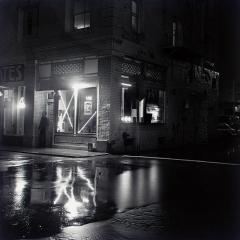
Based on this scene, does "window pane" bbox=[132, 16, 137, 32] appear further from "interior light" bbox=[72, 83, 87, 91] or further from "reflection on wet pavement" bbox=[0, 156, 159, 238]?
"reflection on wet pavement" bbox=[0, 156, 159, 238]

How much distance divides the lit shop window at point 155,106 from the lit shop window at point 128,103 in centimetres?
154

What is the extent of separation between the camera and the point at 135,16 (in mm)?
22844

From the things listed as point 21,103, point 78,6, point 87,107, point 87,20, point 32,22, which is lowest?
point 87,107

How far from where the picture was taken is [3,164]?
14.8 meters

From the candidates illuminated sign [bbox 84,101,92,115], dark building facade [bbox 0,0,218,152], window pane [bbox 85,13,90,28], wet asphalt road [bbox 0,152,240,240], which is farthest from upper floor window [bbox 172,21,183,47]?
wet asphalt road [bbox 0,152,240,240]

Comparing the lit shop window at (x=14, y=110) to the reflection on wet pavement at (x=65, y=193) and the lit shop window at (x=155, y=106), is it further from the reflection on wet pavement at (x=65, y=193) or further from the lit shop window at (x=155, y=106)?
the reflection on wet pavement at (x=65, y=193)

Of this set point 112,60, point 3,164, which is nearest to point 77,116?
point 112,60

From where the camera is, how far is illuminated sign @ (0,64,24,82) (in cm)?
2473

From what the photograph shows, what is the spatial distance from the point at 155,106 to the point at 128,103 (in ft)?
9.72

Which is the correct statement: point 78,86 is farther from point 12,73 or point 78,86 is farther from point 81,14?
point 12,73

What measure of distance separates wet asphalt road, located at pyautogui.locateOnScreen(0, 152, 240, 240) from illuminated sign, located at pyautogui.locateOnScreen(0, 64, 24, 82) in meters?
10.8

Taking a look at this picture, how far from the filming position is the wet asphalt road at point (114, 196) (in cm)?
653

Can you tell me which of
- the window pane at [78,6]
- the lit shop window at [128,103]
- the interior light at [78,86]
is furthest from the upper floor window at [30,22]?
the lit shop window at [128,103]

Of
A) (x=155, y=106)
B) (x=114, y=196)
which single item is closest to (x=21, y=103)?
(x=155, y=106)
